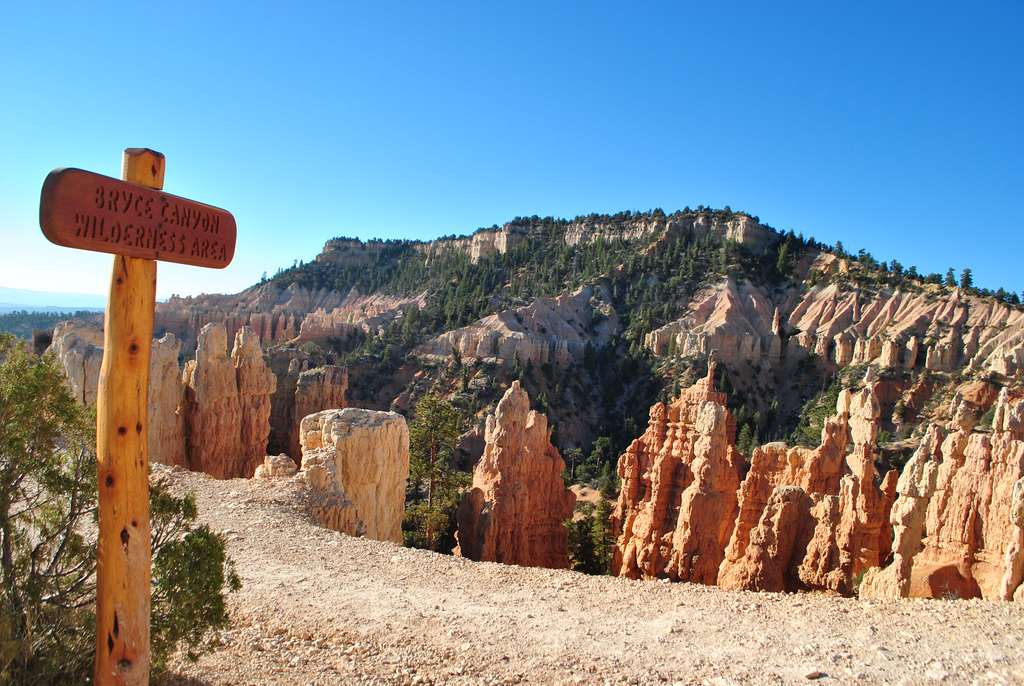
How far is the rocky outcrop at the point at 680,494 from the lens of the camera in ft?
61.7

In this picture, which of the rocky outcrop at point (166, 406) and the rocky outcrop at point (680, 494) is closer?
the rocky outcrop at point (680, 494)

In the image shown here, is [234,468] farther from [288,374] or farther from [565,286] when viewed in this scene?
[565,286]

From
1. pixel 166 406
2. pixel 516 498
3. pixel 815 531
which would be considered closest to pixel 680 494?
pixel 815 531

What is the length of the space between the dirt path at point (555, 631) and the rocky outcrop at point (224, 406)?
15951 mm

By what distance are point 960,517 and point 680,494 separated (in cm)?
1041

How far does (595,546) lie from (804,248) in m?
64.8

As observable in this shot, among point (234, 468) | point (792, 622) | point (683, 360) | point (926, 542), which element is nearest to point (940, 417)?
point (683, 360)

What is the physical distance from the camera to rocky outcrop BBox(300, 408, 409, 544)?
38.4 ft

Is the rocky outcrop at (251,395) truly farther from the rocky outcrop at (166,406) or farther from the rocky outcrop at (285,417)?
the rocky outcrop at (285,417)

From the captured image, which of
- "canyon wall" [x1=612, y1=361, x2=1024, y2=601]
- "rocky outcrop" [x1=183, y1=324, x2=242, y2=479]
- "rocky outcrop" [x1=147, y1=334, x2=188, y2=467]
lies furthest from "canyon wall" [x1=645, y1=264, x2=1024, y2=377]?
"rocky outcrop" [x1=147, y1=334, x2=188, y2=467]

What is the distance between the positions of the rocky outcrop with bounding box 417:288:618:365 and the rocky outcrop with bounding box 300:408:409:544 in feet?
126

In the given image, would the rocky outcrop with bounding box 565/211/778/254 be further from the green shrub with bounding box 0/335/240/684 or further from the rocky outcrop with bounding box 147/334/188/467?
the green shrub with bounding box 0/335/240/684

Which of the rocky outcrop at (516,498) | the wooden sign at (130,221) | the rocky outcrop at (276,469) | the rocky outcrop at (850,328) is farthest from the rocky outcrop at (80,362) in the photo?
Result: the rocky outcrop at (850,328)

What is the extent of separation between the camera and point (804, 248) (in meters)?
75.7
